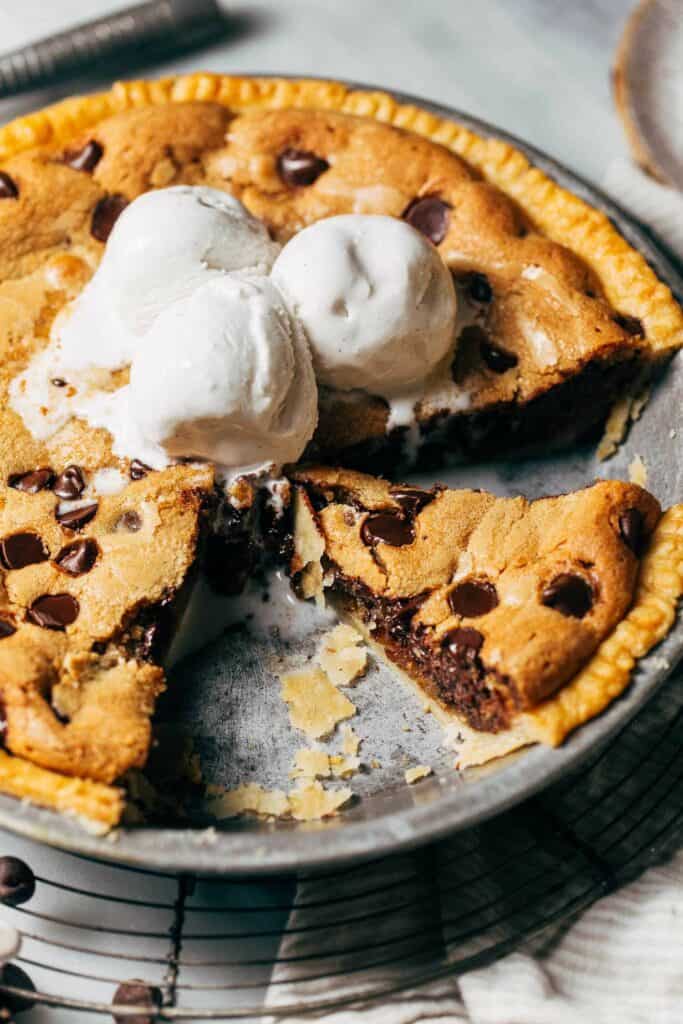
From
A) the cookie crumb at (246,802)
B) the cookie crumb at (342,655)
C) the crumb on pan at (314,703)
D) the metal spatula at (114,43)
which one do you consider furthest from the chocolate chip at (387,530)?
the metal spatula at (114,43)

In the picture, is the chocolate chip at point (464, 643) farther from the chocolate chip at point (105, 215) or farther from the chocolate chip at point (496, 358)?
the chocolate chip at point (105, 215)

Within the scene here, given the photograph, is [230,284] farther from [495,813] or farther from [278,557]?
[495,813]

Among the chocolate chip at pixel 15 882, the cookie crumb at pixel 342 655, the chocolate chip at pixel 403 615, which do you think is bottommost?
the chocolate chip at pixel 15 882

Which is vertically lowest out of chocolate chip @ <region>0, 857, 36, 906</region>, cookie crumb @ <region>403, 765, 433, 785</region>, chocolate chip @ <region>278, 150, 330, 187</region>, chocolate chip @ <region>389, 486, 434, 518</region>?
chocolate chip @ <region>0, 857, 36, 906</region>

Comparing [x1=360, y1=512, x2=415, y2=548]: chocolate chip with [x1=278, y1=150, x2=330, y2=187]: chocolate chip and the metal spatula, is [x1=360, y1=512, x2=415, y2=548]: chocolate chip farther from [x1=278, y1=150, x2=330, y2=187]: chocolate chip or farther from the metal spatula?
the metal spatula

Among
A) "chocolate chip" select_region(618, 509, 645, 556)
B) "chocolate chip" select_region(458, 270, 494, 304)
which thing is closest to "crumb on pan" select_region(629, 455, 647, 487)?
"chocolate chip" select_region(618, 509, 645, 556)
